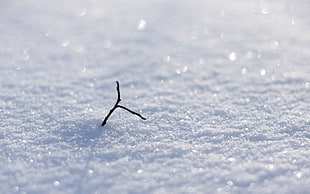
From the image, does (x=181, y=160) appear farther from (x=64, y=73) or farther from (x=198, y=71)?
(x=64, y=73)

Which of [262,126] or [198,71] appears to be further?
[198,71]

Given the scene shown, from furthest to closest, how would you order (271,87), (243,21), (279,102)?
(243,21) < (271,87) < (279,102)

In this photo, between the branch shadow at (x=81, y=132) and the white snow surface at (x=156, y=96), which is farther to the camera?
the branch shadow at (x=81, y=132)

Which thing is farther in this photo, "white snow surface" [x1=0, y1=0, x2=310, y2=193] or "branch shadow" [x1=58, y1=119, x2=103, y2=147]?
"branch shadow" [x1=58, y1=119, x2=103, y2=147]

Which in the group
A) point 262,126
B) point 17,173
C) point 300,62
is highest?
point 300,62

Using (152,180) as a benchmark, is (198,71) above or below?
above

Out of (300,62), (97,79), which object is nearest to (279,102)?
(300,62)

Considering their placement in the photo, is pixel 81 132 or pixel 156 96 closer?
pixel 81 132

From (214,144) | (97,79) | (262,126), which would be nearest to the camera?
(214,144)
